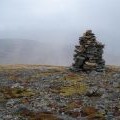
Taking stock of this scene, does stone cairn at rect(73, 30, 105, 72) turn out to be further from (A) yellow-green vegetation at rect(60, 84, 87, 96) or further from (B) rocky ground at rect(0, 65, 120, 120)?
(A) yellow-green vegetation at rect(60, 84, 87, 96)

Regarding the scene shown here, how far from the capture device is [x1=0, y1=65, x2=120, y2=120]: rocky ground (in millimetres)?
61684

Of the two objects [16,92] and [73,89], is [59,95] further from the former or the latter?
[16,92]

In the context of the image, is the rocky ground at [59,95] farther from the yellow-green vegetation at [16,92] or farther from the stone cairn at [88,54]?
the stone cairn at [88,54]

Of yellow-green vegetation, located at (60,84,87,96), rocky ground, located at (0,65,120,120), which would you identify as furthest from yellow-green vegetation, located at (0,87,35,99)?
yellow-green vegetation, located at (60,84,87,96)

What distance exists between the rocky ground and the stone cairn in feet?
12.1

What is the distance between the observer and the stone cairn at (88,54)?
101406 millimetres

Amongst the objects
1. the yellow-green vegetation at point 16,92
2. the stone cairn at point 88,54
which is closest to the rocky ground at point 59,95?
the yellow-green vegetation at point 16,92

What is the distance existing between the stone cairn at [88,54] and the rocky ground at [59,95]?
370 centimetres

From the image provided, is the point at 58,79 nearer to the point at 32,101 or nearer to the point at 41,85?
the point at 41,85

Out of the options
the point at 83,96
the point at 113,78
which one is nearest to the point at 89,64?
the point at 113,78

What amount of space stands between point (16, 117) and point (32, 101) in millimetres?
10357

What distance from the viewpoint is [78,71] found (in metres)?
102

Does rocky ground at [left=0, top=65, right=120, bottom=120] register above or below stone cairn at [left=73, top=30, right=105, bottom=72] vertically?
below

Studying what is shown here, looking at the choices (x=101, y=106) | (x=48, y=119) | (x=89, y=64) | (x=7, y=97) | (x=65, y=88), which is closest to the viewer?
(x=48, y=119)
